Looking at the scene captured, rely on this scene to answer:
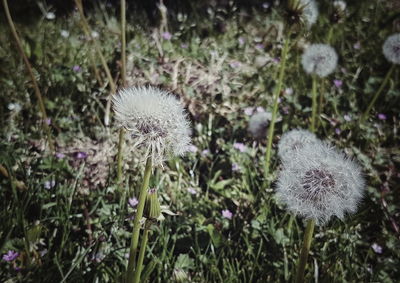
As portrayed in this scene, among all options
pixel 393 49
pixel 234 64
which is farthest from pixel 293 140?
pixel 234 64

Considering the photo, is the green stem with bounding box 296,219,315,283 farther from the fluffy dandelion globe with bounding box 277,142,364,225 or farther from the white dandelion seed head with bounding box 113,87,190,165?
the white dandelion seed head with bounding box 113,87,190,165

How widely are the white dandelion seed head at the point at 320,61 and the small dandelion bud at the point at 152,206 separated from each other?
1.57 m

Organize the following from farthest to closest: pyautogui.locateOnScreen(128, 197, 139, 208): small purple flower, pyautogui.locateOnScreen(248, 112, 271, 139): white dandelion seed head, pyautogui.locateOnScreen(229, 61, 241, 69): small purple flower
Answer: pyautogui.locateOnScreen(229, 61, 241, 69): small purple flower
pyautogui.locateOnScreen(248, 112, 271, 139): white dandelion seed head
pyautogui.locateOnScreen(128, 197, 139, 208): small purple flower

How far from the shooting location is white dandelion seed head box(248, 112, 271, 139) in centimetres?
217

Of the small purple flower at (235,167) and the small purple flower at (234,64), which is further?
the small purple flower at (234,64)

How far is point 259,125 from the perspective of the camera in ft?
7.14

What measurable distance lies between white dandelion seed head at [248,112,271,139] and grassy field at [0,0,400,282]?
0.06 m

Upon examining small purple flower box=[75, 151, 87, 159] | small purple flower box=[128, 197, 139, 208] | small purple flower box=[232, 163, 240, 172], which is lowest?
small purple flower box=[128, 197, 139, 208]

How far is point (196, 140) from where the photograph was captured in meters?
2.15

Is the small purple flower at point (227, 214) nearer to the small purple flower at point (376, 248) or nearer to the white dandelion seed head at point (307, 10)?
the small purple flower at point (376, 248)

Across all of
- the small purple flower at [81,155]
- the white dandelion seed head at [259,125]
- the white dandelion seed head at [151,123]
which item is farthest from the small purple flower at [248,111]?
the white dandelion seed head at [151,123]

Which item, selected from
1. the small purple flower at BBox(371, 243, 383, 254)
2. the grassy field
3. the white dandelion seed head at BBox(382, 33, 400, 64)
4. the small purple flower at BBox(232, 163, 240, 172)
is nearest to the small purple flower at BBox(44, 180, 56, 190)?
the grassy field

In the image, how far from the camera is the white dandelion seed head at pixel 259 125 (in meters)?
2.17

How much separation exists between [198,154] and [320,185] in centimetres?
108
